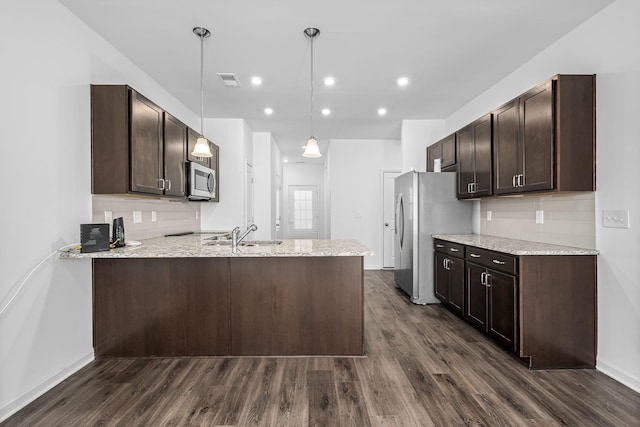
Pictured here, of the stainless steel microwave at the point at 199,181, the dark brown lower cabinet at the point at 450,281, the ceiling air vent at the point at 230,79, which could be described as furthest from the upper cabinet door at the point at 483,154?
the stainless steel microwave at the point at 199,181

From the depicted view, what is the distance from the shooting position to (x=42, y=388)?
6.75ft

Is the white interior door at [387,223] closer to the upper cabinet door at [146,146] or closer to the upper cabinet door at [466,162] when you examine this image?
the upper cabinet door at [466,162]

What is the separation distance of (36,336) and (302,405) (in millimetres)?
1710

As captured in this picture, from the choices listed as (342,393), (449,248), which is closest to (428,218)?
(449,248)

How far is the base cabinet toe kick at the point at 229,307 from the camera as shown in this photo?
2.52 metres

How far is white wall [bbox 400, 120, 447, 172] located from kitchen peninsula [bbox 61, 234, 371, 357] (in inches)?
118

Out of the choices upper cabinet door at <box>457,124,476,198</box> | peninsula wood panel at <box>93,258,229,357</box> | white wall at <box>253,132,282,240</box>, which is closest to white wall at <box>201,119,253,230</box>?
white wall at <box>253,132,282,240</box>

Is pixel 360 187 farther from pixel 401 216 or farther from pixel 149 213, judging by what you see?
pixel 149 213

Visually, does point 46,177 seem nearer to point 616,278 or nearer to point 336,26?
point 336,26

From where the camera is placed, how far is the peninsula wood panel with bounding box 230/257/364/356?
2.55 metres

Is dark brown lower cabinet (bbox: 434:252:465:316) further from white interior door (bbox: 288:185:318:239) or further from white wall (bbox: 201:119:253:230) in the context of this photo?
white interior door (bbox: 288:185:318:239)

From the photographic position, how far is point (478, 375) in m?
2.27

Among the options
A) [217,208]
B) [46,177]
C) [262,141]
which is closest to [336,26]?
[46,177]

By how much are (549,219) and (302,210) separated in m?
7.32
